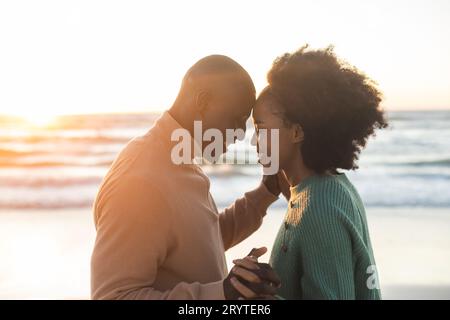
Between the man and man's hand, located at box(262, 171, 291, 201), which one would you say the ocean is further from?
the man

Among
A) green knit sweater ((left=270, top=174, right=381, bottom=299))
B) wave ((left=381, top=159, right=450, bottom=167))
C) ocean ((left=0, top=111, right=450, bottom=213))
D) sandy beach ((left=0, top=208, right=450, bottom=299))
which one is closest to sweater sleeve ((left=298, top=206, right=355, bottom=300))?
green knit sweater ((left=270, top=174, right=381, bottom=299))

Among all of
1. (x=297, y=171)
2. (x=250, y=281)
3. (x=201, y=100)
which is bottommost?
(x=250, y=281)

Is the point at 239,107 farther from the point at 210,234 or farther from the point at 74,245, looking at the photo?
the point at 74,245

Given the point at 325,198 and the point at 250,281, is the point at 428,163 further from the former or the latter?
the point at 250,281

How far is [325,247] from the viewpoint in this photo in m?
1.90

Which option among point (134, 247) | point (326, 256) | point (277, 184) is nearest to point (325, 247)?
point (326, 256)

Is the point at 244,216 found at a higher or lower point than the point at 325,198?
lower

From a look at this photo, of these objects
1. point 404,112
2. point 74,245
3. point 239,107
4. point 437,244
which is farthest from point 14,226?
point 404,112

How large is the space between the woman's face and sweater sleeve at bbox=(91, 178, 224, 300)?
516 millimetres

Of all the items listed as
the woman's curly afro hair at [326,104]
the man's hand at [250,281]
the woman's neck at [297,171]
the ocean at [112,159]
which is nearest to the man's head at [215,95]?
the woman's curly afro hair at [326,104]

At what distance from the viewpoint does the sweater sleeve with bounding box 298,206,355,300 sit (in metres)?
1.88

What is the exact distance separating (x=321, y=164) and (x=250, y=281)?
0.56m

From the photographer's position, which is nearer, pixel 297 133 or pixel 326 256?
pixel 326 256

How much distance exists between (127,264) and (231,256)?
3545 mm
